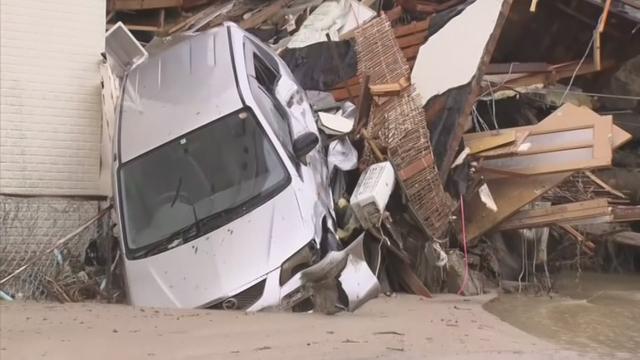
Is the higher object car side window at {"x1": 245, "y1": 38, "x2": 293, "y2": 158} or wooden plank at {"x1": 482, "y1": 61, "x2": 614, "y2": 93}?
car side window at {"x1": 245, "y1": 38, "x2": 293, "y2": 158}

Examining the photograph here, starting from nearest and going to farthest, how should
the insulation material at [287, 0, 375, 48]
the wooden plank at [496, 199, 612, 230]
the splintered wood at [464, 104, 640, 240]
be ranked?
the splintered wood at [464, 104, 640, 240] < the wooden plank at [496, 199, 612, 230] < the insulation material at [287, 0, 375, 48]

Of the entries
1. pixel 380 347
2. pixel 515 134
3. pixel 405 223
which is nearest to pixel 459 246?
pixel 405 223

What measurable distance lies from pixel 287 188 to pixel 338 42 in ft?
18.3

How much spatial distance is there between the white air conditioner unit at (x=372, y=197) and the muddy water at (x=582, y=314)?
5.14 ft

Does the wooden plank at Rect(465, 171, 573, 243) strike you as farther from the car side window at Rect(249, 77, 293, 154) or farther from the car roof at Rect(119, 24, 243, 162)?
the car roof at Rect(119, 24, 243, 162)

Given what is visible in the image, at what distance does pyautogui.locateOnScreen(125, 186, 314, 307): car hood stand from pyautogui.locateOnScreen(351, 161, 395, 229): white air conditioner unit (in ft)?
4.28

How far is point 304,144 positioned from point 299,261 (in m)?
1.27

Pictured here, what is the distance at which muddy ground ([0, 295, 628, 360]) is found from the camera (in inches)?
182

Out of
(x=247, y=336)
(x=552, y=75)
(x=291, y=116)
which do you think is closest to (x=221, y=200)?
(x=247, y=336)

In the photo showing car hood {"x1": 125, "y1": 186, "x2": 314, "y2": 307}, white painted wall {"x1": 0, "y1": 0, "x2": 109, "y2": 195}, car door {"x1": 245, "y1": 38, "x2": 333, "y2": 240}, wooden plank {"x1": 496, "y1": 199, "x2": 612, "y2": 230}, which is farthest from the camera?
wooden plank {"x1": 496, "y1": 199, "x2": 612, "y2": 230}

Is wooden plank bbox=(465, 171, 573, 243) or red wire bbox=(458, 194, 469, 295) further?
wooden plank bbox=(465, 171, 573, 243)

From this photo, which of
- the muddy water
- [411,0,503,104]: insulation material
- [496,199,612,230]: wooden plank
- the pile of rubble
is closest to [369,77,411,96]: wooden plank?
the pile of rubble

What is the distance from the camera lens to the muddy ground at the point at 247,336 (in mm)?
4613

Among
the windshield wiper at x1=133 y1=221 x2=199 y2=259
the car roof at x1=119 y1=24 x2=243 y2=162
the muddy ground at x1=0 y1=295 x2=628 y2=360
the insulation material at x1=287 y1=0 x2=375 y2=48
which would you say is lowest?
the muddy ground at x1=0 y1=295 x2=628 y2=360
